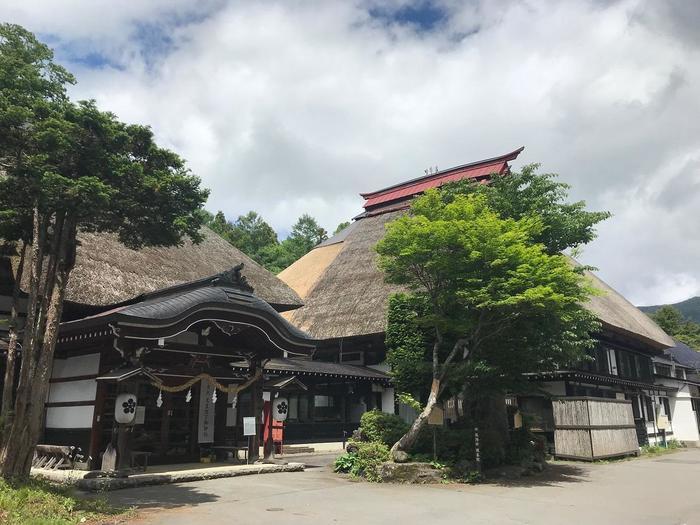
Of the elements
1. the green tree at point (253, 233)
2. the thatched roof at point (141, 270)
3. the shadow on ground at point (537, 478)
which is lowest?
the shadow on ground at point (537, 478)

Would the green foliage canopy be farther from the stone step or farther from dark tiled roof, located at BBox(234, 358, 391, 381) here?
the stone step

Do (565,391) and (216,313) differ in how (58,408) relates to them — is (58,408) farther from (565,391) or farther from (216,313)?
(565,391)

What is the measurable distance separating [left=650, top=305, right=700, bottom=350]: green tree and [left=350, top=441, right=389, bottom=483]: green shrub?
167 ft

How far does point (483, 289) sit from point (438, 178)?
912 inches

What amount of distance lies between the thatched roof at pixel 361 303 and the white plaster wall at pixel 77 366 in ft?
38.9

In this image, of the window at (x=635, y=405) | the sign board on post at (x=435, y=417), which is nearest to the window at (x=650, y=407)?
the window at (x=635, y=405)

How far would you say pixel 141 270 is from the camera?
17.2 meters

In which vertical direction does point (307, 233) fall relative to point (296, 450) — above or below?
above

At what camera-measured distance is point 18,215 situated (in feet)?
31.9

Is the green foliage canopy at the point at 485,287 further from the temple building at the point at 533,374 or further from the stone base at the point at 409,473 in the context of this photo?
the temple building at the point at 533,374

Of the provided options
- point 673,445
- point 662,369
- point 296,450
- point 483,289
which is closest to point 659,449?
point 673,445

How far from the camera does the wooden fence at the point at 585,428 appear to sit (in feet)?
57.2

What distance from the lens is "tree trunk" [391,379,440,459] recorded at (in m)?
12.9

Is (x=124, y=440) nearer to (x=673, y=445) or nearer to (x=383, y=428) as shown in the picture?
(x=383, y=428)
